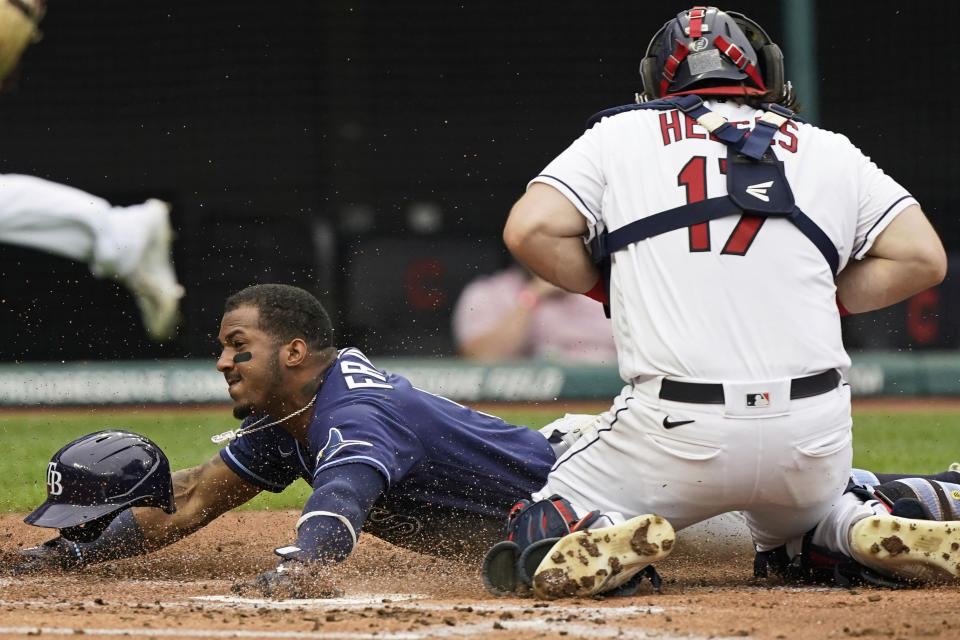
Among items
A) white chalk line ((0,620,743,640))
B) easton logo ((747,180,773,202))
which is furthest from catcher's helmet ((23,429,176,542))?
easton logo ((747,180,773,202))

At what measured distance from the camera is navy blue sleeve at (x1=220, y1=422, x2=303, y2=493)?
4059 mm

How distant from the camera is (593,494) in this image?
341 cm

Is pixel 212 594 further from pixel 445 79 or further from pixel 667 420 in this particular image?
pixel 445 79

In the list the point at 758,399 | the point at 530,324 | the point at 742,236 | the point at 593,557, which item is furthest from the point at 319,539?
the point at 530,324

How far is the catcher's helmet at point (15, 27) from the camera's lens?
10148 millimetres

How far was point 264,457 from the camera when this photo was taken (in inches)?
162

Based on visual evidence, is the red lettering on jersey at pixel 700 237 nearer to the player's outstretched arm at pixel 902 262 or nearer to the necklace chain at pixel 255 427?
the player's outstretched arm at pixel 902 262

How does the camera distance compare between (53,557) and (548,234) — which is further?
(53,557)

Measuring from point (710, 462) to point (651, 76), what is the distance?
1129 millimetres

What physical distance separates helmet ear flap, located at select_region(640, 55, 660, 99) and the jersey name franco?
1.05 m

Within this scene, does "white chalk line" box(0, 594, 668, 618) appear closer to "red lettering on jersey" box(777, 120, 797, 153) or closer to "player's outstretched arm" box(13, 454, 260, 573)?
"player's outstretched arm" box(13, 454, 260, 573)

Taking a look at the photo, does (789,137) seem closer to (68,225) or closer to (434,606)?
(434,606)

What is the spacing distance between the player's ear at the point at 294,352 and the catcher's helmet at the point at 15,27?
23.9 feet

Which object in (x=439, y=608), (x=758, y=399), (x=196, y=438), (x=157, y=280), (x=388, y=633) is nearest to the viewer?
(x=388, y=633)
